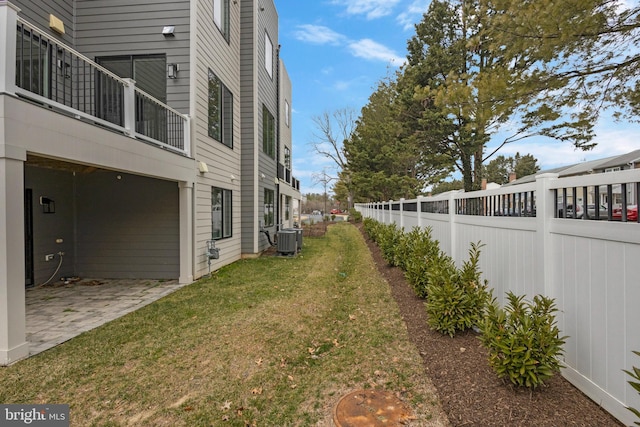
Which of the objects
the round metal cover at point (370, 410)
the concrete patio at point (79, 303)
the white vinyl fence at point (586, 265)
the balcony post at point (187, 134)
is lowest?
the round metal cover at point (370, 410)

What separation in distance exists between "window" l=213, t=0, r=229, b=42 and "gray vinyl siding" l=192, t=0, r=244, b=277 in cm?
18

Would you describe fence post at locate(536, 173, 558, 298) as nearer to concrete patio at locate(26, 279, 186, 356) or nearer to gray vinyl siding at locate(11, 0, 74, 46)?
concrete patio at locate(26, 279, 186, 356)

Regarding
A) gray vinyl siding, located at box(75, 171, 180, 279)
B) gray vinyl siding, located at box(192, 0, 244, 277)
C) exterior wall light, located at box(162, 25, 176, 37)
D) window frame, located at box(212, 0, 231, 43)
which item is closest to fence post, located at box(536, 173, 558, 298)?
gray vinyl siding, located at box(192, 0, 244, 277)

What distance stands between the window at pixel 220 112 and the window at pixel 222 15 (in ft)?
4.61

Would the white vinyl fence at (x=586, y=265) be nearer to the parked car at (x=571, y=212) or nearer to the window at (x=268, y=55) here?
the parked car at (x=571, y=212)

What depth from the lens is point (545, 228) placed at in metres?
2.67

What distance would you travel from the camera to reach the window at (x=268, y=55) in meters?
11.8

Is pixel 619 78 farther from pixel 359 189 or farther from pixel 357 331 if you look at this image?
pixel 359 189

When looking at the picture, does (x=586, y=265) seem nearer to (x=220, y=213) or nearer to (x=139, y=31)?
(x=220, y=213)

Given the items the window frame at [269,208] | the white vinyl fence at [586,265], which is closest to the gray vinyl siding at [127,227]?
the window frame at [269,208]

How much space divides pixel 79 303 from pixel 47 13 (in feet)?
18.2

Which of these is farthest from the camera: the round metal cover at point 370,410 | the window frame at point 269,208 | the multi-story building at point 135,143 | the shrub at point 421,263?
the window frame at point 269,208

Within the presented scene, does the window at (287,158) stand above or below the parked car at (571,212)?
above

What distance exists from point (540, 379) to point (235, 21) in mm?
10737
